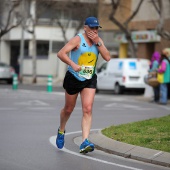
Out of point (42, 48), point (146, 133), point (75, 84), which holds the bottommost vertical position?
point (42, 48)

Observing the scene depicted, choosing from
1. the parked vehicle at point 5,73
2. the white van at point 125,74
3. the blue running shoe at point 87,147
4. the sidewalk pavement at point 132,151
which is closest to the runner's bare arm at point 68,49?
the blue running shoe at point 87,147

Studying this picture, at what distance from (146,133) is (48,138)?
1.79 m

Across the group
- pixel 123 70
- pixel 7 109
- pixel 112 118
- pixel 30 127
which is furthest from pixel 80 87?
pixel 123 70

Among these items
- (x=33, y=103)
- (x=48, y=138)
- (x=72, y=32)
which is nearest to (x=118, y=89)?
(x=33, y=103)

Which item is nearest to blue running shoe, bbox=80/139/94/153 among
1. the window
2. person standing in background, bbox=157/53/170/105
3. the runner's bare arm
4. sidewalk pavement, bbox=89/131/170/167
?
sidewalk pavement, bbox=89/131/170/167

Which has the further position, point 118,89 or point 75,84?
point 118,89

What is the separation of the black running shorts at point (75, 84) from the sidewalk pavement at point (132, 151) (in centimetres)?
111

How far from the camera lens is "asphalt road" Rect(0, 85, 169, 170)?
9.68 metres

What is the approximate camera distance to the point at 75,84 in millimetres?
10820

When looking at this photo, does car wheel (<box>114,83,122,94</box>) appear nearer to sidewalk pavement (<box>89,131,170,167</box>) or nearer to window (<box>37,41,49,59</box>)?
sidewalk pavement (<box>89,131,170,167</box>)

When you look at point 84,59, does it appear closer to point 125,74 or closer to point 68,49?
point 68,49

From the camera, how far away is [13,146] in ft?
37.8

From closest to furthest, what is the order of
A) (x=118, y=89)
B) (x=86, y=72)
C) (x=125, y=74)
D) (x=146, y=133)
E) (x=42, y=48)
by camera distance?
(x=86, y=72), (x=146, y=133), (x=125, y=74), (x=118, y=89), (x=42, y=48)

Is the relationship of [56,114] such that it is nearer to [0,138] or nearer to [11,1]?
[0,138]
